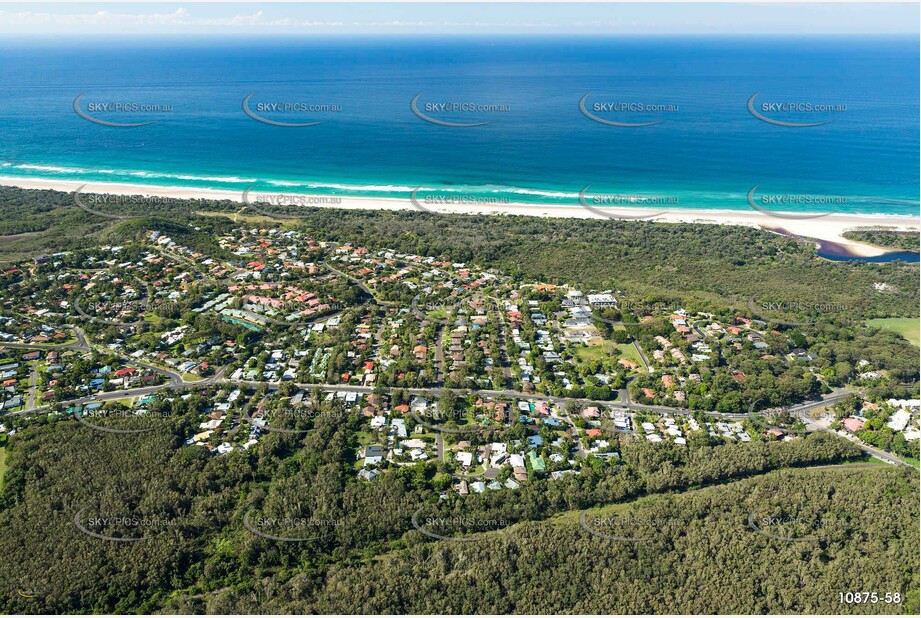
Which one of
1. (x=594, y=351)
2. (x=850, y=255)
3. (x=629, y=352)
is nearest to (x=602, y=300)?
(x=629, y=352)

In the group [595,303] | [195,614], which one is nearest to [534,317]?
[595,303]

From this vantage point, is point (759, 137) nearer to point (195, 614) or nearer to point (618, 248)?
point (618, 248)

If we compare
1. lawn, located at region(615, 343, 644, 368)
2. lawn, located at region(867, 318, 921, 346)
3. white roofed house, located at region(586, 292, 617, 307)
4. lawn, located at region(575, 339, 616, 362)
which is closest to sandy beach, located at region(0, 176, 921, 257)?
lawn, located at region(867, 318, 921, 346)

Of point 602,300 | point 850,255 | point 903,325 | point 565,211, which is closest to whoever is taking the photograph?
point 903,325

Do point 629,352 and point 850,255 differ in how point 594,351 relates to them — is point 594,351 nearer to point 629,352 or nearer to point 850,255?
point 629,352

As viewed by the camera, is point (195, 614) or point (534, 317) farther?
point (534, 317)

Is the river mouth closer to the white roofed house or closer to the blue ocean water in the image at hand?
the blue ocean water

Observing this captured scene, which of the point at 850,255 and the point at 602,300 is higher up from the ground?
the point at 850,255
